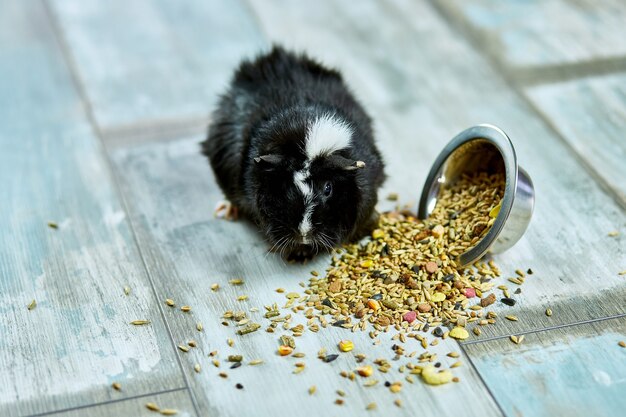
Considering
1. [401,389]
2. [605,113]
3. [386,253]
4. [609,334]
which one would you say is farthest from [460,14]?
[401,389]

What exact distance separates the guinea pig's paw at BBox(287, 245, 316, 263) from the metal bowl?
21.6 inches

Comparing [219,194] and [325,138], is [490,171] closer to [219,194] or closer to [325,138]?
[325,138]

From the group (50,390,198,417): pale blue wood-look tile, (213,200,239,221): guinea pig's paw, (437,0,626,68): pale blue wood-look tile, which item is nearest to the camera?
(50,390,198,417): pale blue wood-look tile

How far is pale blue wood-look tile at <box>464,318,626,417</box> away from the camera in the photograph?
2.69m

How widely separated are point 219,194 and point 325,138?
90cm

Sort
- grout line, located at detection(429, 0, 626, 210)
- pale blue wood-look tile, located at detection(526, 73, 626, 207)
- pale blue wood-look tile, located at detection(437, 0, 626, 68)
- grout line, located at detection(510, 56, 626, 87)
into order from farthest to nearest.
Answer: pale blue wood-look tile, located at detection(437, 0, 626, 68)
grout line, located at detection(510, 56, 626, 87)
pale blue wood-look tile, located at detection(526, 73, 626, 207)
grout line, located at detection(429, 0, 626, 210)

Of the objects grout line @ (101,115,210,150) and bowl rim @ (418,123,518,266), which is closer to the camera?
bowl rim @ (418,123,518,266)

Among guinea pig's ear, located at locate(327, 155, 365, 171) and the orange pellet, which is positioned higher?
guinea pig's ear, located at locate(327, 155, 365, 171)

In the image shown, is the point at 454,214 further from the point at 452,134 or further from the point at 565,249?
the point at 452,134

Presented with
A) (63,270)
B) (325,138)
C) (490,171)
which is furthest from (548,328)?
(63,270)

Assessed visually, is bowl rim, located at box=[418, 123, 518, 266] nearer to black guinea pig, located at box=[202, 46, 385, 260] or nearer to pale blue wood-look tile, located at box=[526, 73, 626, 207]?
black guinea pig, located at box=[202, 46, 385, 260]

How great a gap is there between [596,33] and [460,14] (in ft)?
2.91

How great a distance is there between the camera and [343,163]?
304 cm

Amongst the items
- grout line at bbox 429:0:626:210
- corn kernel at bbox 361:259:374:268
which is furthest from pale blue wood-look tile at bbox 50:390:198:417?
grout line at bbox 429:0:626:210
